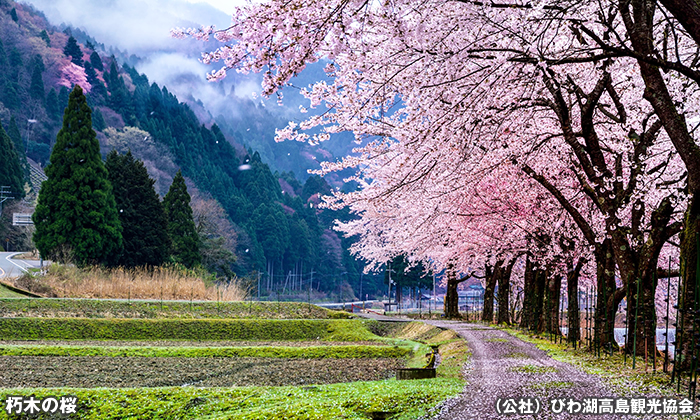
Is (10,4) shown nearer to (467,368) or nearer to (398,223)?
(398,223)

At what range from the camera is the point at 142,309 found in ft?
61.3

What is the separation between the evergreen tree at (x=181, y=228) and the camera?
36156 millimetres

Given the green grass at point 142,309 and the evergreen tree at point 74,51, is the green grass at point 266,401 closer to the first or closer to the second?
the green grass at point 142,309

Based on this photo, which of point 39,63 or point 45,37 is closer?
point 39,63

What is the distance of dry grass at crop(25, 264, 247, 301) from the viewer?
21484 mm

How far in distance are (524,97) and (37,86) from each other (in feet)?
251

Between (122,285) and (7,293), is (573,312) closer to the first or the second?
(122,285)

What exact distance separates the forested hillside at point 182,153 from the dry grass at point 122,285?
114 ft

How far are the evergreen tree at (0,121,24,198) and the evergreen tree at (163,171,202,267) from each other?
18.5 meters

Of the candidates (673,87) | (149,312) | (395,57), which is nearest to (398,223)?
(149,312)

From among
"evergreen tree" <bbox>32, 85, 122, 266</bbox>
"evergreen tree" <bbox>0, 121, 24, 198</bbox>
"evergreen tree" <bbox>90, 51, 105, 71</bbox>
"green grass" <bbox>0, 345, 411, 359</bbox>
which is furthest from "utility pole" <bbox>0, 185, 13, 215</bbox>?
"green grass" <bbox>0, 345, 411, 359</bbox>

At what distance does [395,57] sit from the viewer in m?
6.83

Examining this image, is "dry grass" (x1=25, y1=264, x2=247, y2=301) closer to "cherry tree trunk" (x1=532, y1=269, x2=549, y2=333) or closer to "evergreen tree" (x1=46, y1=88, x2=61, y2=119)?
"cherry tree trunk" (x1=532, y1=269, x2=549, y2=333)

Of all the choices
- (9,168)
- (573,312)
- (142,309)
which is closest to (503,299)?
(573,312)
